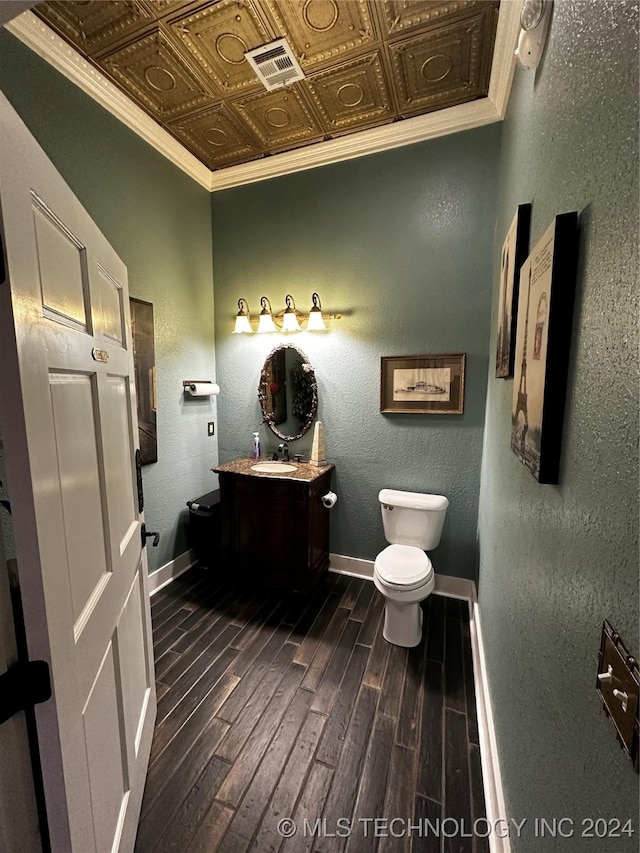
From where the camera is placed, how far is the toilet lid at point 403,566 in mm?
1842

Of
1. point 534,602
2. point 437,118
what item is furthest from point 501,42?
point 534,602

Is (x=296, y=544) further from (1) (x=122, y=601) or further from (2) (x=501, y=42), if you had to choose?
(2) (x=501, y=42)

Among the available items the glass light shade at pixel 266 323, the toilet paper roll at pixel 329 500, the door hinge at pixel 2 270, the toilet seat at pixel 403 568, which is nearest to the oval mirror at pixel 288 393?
the glass light shade at pixel 266 323

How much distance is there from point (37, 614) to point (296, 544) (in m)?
1.78

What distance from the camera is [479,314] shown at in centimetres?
218

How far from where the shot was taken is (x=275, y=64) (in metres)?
1.76

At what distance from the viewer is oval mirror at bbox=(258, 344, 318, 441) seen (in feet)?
8.68

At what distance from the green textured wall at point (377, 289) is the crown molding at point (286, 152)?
6 cm

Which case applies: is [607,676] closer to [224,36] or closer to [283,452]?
[283,452]

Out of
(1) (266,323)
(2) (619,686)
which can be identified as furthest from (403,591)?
(1) (266,323)

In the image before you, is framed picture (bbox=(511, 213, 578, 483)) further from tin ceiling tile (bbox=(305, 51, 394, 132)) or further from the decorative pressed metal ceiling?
tin ceiling tile (bbox=(305, 51, 394, 132))

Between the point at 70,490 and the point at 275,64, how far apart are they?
2.26 meters

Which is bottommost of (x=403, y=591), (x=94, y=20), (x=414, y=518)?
(x=403, y=591)

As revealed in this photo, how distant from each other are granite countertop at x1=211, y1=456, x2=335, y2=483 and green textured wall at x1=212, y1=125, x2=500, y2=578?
182 millimetres
